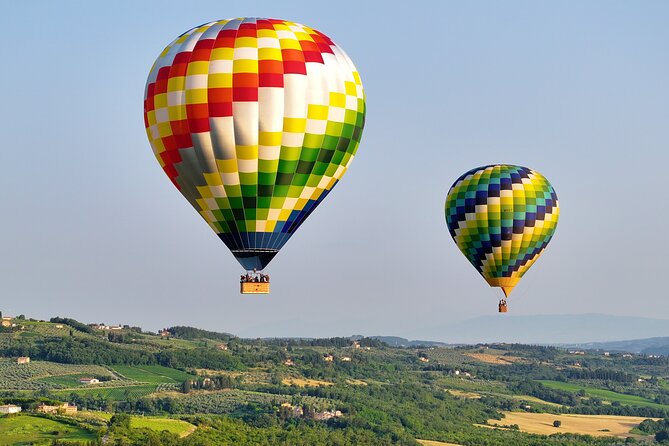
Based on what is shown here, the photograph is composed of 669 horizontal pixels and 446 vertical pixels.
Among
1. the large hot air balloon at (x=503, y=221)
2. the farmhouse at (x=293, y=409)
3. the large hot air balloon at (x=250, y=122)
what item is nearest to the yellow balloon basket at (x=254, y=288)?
the large hot air balloon at (x=250, y=122)

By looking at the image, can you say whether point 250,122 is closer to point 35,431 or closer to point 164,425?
point 35,431

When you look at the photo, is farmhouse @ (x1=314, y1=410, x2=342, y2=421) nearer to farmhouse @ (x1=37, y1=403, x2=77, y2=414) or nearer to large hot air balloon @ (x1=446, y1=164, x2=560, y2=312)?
farmhouse @ (x1=37, y1=403, x2=77, y2=414)

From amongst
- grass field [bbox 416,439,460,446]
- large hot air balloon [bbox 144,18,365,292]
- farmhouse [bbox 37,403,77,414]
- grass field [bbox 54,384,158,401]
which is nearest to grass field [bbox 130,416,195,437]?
farmhouse [bbox 37,403,77,414]

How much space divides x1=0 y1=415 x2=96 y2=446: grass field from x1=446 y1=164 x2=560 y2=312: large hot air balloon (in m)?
62.4

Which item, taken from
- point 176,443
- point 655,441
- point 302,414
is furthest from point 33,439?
point 655,441

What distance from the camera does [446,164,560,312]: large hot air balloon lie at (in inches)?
2832

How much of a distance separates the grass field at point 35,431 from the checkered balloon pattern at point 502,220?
62366mm

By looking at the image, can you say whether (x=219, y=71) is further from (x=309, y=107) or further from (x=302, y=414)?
(x=302, y=414)

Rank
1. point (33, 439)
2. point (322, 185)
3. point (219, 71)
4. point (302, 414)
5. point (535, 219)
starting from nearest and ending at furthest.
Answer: point (219, 71)
point (322, 185)
point (535, 219)
point (33, 439)
point (302, 414)

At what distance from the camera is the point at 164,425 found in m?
139

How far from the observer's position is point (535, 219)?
73000 millimetres

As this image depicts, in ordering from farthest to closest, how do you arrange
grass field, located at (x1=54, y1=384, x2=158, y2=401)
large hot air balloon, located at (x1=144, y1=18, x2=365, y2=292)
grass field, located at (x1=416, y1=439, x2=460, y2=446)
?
grass field, located at (x1=54, y1=384, x2=158, y2=401), grass field, located at (x1=416, y1=439, x2=460, y2=446), large hot air balloon, located at (x1=144, y1=18, x2=365, y2=292)

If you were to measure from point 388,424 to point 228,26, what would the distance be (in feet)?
485

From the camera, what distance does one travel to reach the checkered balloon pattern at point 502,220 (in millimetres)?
71938
